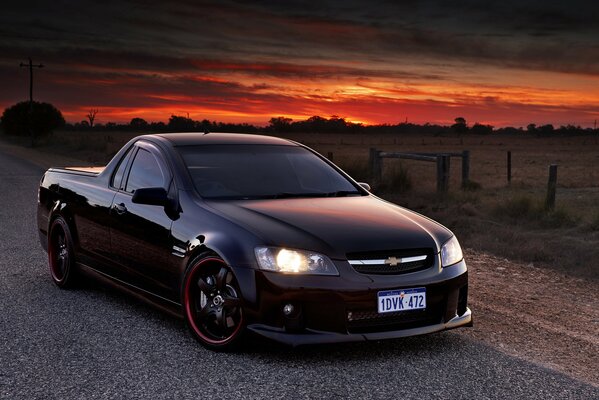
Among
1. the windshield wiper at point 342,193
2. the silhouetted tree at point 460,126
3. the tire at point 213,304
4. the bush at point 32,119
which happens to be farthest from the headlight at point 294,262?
the silhouetted tree at point 460,126

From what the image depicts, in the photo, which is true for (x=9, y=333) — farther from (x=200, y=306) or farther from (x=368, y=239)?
(x=368, y=239)

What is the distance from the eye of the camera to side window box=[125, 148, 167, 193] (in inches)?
238

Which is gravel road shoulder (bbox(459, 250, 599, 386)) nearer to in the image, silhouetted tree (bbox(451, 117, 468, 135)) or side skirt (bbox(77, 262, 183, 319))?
side skirt (bbox(77, 262, 183, 319))

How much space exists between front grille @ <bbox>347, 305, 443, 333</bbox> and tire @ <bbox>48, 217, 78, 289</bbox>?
129 inches

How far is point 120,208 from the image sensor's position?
6238mm

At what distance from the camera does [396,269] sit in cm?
484

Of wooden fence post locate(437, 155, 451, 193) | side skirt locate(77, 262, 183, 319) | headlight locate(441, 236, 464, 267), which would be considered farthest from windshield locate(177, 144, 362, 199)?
wooden fence post locate(437, 155, 451, 193)

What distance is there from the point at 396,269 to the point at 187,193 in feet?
5.64

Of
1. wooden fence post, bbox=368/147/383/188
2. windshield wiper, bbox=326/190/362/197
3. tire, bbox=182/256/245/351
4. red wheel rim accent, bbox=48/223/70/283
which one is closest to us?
tire, bbox=182/256/245/351

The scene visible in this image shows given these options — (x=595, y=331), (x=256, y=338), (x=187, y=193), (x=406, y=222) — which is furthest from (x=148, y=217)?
(x=595, y=331)

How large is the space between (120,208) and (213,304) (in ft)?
5.29

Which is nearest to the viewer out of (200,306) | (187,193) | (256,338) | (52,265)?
(256,338)

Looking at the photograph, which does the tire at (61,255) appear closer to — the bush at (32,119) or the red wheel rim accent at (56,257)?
the red wheel rim accent at (56,257)

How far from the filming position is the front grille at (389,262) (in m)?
4.77
